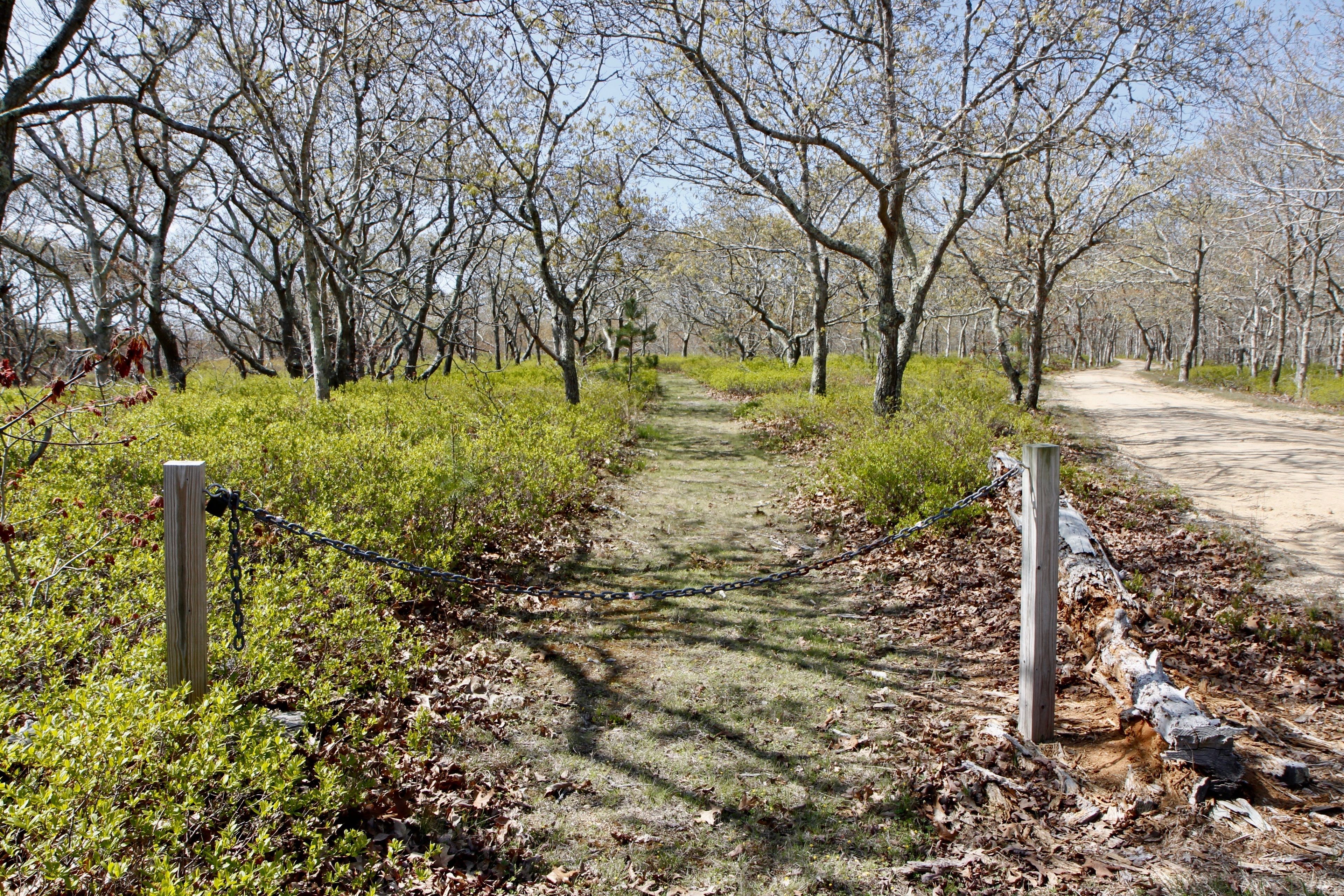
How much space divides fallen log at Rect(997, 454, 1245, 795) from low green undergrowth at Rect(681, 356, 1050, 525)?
1.69 meters

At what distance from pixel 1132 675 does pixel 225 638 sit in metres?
4.66

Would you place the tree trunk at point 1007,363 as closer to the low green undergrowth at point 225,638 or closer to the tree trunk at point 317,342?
the low green undergrowth at point 225,638

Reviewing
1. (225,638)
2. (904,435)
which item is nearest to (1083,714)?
(225,638)

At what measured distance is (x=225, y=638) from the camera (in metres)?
3.39

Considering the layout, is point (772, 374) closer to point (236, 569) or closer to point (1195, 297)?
point (1195, 297)

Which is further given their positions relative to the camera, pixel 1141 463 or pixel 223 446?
pixel 1141 463

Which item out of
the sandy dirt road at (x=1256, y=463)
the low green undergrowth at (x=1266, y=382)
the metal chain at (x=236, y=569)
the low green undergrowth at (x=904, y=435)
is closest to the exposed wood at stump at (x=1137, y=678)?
the low green undergrowth at (x=904, y=435)

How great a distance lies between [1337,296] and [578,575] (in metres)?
35.0

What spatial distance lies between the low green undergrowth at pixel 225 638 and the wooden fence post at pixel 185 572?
0.49ft

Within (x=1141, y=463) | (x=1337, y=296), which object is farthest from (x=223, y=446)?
(x=1337, y=296)

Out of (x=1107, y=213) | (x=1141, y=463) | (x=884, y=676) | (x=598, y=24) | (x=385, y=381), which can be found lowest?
(x=884, y=676)

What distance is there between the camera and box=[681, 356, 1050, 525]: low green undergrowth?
7152mm

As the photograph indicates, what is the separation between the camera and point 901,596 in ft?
18.6

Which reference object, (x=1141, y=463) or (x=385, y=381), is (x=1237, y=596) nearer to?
(x=1141, y=463)
